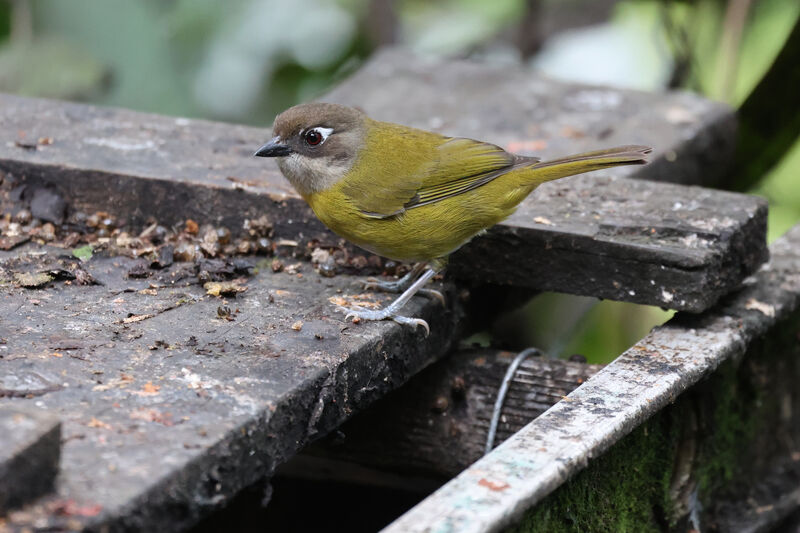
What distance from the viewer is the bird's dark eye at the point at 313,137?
3774 mm

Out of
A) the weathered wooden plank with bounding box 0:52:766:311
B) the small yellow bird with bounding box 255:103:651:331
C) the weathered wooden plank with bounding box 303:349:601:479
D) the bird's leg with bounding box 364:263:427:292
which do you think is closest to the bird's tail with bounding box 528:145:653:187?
the small yellow bird with bounding box 255:103:651:331

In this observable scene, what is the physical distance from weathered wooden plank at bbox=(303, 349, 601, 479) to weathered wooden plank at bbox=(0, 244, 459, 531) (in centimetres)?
15

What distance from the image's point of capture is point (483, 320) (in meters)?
3.74

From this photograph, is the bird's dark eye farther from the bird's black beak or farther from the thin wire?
the thin wire

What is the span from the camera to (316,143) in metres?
3.78

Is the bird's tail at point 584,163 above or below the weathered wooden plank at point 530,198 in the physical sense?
above

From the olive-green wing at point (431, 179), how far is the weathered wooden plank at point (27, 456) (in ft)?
5.65

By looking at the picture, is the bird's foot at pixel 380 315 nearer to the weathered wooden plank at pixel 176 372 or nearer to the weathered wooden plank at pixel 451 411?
the weathered wooden plank at pixel 176 372

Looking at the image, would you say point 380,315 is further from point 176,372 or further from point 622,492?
point 622,492

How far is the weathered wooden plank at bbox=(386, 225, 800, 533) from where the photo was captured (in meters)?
2.13

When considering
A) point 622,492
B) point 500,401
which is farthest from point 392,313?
point 622,492

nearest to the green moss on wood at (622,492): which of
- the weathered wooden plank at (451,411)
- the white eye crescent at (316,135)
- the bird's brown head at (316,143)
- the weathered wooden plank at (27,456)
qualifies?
the weathered wooden plank at (451,411)

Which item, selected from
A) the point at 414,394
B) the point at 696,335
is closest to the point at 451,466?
the point at 414,394

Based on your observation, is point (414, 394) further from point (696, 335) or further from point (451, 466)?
point (696, 335)
